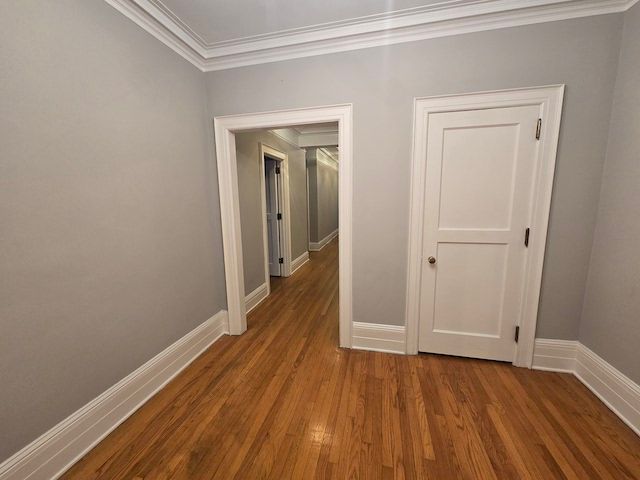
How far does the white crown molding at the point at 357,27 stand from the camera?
1612 mm

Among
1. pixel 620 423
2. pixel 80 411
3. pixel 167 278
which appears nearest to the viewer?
pixel 80 411

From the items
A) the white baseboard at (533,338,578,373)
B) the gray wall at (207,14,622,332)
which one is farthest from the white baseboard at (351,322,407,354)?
the white baseboard at (533,338,578,373)

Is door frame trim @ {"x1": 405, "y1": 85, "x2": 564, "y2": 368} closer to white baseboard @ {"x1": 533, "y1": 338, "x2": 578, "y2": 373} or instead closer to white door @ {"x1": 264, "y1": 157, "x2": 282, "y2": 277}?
white baseboard @ {"x1": 533, "y1": 338, "x2": 578, "y2": 373}

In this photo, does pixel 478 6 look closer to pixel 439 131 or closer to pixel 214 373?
pixel 439 131

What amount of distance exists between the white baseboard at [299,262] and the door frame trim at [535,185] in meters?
2.91

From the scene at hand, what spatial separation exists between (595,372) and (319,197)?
5.63m

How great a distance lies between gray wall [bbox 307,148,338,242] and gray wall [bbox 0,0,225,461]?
4.33 m

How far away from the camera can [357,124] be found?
2.01 metres

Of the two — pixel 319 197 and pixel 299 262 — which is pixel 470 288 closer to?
pixel 299 262

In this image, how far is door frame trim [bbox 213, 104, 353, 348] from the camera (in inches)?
80.5

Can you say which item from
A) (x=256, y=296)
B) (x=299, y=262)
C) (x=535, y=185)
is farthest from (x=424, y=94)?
(x=299, y=262)

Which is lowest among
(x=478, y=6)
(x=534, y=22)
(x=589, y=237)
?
(x=589, y=237)

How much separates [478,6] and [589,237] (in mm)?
1752

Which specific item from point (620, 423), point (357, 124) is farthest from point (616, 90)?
point (620, 423)
